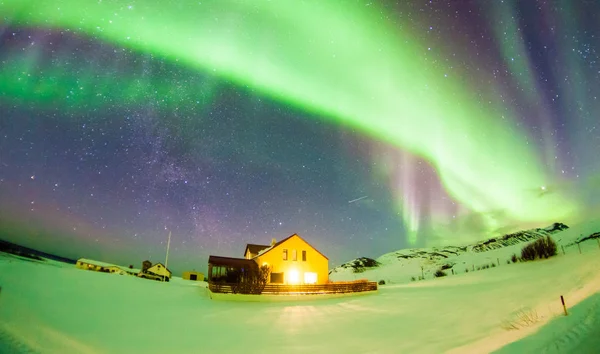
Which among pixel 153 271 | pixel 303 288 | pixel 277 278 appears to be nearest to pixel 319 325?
pixel 303 288

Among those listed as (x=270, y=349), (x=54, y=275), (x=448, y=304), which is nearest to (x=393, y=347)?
(x=270, y=349)

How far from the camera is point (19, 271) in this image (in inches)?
1291

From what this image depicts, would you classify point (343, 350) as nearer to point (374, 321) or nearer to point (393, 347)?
point (393, 347)

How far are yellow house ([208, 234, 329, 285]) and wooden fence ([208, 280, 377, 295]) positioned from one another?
7.60m

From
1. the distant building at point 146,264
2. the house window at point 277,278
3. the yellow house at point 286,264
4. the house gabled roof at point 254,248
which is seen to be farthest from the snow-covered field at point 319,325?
the distant building at point 146,264

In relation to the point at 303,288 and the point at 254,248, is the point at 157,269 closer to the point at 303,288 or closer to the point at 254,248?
the point at 254,248

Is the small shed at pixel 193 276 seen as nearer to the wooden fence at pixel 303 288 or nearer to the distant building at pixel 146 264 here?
the distant building at pixel 146 264

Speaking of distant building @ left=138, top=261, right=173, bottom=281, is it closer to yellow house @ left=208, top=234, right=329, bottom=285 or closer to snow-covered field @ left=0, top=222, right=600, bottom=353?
yellow house @ left=208, top=234, right=329, bottom=285

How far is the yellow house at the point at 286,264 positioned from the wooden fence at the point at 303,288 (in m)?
7.60

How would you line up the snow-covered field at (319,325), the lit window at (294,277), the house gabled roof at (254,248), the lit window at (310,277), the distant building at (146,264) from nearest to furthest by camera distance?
1. the snow-covered field at (319,325)
2. the lit window at (294,277)
3. the lit window at (310,277)
4. the house gabled roof at (254,248)
5. the distant building at (146,264)

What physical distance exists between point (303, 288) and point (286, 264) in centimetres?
940

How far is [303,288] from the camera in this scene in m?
27.1

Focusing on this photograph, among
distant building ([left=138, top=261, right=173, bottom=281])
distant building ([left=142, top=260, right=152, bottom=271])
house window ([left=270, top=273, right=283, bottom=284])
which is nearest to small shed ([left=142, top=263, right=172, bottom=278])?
distant building ([left=138, top=261, right=173, bottom=281])

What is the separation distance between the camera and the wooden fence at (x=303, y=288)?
2591 cm
